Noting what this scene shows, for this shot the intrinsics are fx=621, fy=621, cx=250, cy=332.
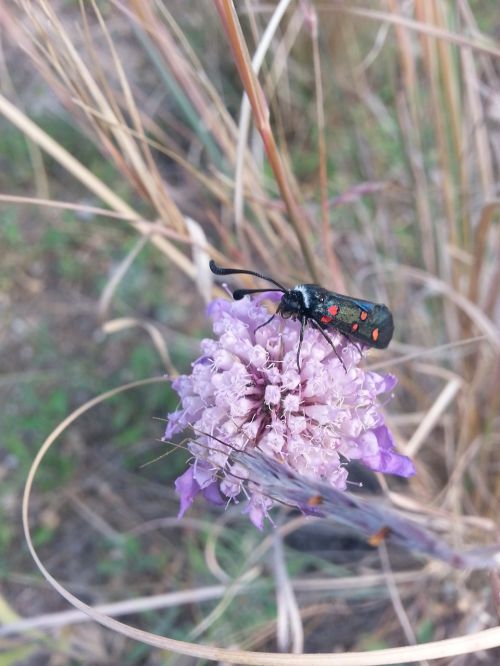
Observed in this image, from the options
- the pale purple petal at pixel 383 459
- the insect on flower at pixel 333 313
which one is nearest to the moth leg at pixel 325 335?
the insect on flower at pixel 333 313

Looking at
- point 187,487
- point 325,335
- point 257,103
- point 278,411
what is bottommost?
point 187,487

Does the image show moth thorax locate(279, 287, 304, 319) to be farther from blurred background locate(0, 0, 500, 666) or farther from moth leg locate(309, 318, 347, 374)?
blurred background locate(0, 0, 500, 666)

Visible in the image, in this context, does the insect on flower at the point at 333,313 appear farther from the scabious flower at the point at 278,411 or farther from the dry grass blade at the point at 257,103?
the dry grass blade at the point at 257,103

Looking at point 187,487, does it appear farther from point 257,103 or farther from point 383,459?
point 257,103

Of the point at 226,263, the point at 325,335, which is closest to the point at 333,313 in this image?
the point at 325,335

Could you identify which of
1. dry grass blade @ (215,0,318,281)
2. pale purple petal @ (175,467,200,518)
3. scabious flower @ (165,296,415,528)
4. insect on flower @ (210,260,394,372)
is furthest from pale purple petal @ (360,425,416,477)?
dry grass blade @ (215,0,318,281)
